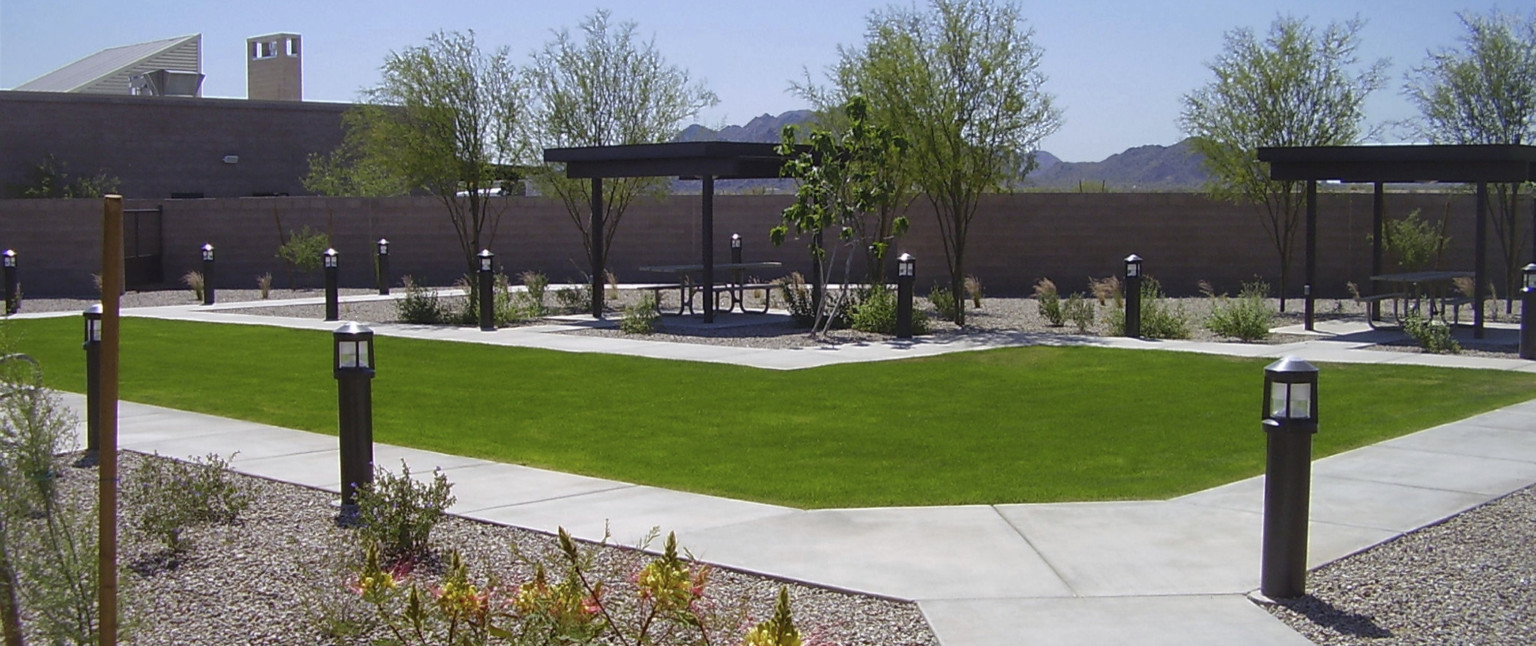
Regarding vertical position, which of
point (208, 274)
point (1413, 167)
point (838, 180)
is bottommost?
point (208, 274)

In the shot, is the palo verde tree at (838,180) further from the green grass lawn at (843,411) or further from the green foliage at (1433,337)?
the green foliage at (1433,337)

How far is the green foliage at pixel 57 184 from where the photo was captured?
126 feet

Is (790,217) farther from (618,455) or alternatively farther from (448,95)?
(618,455)

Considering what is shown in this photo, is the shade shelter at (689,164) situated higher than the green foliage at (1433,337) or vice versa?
the shade shelter at (689,164)

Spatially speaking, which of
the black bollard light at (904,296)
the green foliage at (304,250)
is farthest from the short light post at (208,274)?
the black bollard light at (904,296)

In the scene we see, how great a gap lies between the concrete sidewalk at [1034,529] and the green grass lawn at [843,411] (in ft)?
1.62

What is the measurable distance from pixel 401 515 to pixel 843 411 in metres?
6.11

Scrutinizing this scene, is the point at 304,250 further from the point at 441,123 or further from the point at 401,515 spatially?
the point at 401,515

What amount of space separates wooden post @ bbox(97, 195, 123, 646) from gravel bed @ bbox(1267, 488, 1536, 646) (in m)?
4.75

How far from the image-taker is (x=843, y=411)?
13.1m

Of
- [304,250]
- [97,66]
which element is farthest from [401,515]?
[97,66]

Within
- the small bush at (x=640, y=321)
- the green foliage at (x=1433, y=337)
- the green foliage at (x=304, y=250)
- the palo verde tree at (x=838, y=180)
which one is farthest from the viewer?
the green foliage at (x=304, y=250)

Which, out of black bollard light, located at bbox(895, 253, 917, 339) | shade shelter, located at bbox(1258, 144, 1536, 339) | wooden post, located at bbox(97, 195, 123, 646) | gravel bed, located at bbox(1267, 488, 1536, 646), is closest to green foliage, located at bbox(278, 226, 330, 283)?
black bollard light, located at bbox(895, 253, 917, 339)

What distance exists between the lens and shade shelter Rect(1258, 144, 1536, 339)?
65.3 feet
